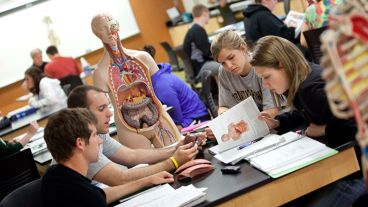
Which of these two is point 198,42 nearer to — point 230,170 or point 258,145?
point 258,145

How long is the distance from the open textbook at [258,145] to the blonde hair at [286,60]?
23 cm

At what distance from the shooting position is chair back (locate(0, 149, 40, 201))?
3292 mm

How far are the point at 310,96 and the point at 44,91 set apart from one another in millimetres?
4711

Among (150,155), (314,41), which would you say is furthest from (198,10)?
(150,155)

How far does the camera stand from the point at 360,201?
1891mm

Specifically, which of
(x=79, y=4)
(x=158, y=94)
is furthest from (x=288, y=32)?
(x=79, y=4)

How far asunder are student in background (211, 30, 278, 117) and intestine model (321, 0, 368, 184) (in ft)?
5.41

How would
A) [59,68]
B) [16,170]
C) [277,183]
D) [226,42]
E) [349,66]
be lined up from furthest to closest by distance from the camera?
[59,68] < [16,170] < [226,42] < [277,183] < [349,66]

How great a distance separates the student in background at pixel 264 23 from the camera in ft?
14.8

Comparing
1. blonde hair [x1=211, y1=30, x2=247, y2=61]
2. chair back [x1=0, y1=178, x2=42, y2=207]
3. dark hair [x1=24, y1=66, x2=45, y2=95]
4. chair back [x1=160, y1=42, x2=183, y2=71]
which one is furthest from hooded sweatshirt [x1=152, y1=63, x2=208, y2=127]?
chair back [x1=160, y1=42, x2=183, y2=71]

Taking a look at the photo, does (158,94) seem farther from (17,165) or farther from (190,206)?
(190,206)

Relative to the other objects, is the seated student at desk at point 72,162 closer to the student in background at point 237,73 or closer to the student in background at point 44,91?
the student in background at point 237,73

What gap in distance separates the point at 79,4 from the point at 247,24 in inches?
248

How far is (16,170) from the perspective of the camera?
3.36 meters
